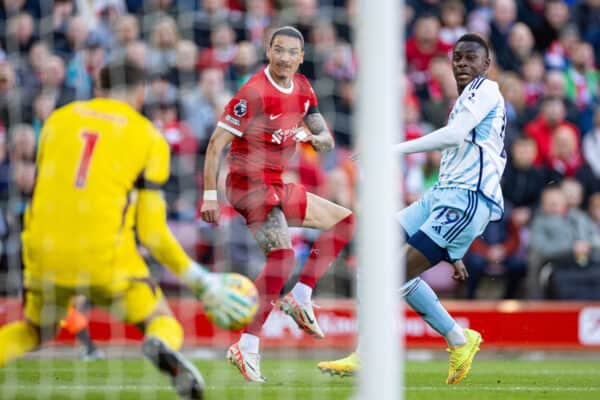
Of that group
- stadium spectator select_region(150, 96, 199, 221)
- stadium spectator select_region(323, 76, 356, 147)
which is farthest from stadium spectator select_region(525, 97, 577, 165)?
stadium spectator select_region(150, 96, 199, 221)

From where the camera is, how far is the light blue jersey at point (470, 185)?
815cm

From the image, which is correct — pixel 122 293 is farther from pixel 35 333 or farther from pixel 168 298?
pixel 168 298

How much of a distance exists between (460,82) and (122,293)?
3.06 meters

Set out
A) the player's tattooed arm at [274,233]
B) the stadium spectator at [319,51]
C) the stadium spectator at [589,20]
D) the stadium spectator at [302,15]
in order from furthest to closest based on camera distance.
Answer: the stadium spectator at [589,20] < the stadium spectator at [302,15] < the stadium spectator at [319,51] < the player's tattooed arm at [274,233]

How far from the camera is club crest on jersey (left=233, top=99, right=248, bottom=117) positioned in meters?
8.54

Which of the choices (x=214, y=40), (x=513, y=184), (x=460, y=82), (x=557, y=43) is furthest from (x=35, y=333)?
(x=557, y=43)

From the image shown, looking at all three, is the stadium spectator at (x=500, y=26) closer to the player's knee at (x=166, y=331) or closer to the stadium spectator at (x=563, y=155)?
the stadium spectator at (x=563, y=155)

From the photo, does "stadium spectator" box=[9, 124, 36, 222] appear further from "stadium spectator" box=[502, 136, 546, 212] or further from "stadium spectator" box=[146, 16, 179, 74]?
"stadium spectator" box=[502, 136, 546, 212]

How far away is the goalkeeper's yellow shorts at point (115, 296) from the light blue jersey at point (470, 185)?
2.34 m

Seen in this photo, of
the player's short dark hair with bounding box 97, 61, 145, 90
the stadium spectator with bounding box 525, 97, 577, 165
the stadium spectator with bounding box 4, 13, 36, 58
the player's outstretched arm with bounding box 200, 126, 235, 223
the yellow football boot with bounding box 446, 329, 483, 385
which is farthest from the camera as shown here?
the stadium spectator with bounding box 525, 97, 577, 165

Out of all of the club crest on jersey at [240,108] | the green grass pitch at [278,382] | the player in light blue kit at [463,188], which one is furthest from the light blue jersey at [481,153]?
the club crest on jersey at [240,108]

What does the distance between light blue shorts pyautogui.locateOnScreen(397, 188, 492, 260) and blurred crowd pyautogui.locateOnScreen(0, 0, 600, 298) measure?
12.5 ft

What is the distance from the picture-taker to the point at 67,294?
6477mm

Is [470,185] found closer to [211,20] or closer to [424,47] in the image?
[211,20]
